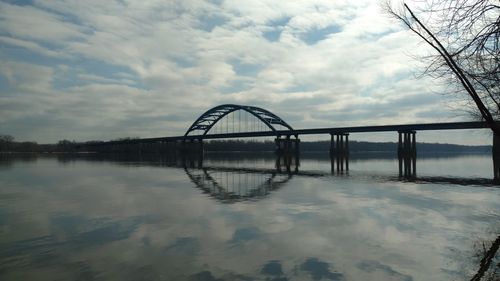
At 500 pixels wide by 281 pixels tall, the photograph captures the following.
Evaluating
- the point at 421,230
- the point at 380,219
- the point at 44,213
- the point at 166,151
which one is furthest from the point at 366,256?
the point at 166,151

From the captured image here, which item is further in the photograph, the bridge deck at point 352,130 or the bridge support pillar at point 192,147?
the bridge support pillar at point 192,147

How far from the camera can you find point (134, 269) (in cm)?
824

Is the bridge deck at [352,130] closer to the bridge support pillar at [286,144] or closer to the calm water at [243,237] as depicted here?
the bridge support pillar at [286,144]

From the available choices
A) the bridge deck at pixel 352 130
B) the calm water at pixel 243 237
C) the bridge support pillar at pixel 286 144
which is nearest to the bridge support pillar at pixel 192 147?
the bridge deck at pixel 352 130

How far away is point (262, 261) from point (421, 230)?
6565mm

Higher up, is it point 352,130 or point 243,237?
point 352,130

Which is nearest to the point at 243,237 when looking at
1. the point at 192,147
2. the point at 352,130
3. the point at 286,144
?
the point at 352,130

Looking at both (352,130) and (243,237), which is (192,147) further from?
(243,237)

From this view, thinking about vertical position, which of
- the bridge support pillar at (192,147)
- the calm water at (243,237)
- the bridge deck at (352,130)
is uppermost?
the bridge deck at (352,130)

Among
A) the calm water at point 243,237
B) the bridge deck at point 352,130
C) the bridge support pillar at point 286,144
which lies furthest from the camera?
the bridge support pillar at point 286,144

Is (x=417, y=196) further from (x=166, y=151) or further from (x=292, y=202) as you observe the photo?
(x=166, y=151)

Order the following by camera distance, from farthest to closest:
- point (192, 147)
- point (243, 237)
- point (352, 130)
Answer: point (192, 147) → point (352, 130) → point (243, 237)

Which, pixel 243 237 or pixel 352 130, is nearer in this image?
pixel 243 237

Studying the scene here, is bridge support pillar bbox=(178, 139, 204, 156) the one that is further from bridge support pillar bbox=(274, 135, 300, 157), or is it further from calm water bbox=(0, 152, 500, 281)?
calm water bbox=(0, 152, 500, 281)
